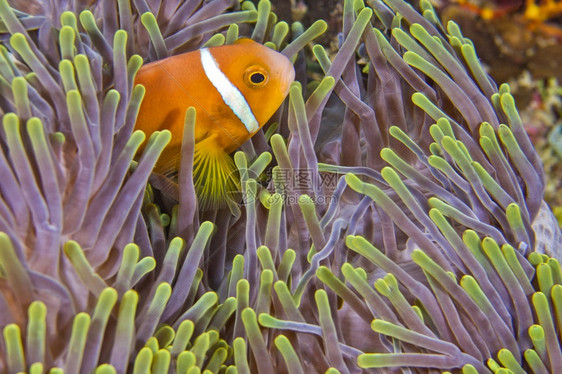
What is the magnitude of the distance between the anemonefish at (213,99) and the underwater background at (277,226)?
60 millimetres

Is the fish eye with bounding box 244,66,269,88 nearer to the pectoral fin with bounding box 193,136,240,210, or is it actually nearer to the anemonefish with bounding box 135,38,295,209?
the anemonefish with bounding box 135,38,295,209

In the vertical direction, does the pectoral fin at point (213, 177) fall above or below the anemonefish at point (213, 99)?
below

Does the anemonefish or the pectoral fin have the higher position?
the anemonefish

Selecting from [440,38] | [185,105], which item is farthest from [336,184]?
[440,38]

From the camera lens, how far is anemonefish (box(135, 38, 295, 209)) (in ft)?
3.66

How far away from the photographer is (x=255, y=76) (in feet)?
3.75

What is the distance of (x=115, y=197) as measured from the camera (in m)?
0.89

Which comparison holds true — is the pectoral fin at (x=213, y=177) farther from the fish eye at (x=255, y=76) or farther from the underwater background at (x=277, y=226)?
the fish eye at (x=255, y=76)

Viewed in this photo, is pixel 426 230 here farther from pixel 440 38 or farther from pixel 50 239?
pixel 50 239

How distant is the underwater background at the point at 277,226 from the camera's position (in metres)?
0.81

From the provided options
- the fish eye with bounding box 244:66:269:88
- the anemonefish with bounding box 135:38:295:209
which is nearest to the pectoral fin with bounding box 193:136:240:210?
the anemonefish with bounding box 135:38:295:209

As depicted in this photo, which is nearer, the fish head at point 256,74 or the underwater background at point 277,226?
the underwater background at point 277,226

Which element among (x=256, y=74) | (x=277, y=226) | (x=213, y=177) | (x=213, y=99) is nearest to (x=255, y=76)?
(x=256, y=74)

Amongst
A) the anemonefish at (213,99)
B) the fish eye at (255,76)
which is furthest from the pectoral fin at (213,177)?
the fish eye at (255,76)
